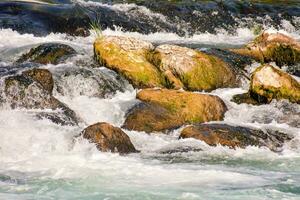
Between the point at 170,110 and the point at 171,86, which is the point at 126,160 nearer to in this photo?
the point at 170,110

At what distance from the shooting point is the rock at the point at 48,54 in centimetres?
1438

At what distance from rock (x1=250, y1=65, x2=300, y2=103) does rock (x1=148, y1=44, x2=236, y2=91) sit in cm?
115

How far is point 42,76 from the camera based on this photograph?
12.2 metres

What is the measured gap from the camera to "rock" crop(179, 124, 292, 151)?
10008mm

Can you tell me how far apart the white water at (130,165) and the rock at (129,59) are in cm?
114

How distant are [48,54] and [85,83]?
2.26 m

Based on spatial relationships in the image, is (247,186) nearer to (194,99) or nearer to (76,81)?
(194,99)

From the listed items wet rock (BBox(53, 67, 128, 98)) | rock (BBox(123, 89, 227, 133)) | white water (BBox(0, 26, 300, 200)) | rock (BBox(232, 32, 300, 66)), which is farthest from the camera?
rock (BBox(232, 32, 300, 66))

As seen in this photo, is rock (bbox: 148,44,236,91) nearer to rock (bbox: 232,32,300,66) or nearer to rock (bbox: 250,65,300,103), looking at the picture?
rock (bbox: 250,65,300,103)

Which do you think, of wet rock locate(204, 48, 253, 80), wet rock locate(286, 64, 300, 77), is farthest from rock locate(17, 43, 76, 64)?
wet rock locate(286, 64, 300, 77)

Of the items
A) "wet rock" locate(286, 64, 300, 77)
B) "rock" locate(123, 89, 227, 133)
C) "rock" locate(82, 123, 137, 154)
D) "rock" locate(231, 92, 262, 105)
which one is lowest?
"rock" locate(231, 92, 262, 105)

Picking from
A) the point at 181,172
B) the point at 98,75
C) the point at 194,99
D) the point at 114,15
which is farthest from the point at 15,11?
the point at 181,172

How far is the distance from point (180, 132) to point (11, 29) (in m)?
9.62

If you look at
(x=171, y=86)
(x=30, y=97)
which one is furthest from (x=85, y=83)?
(x=171, y=86)
